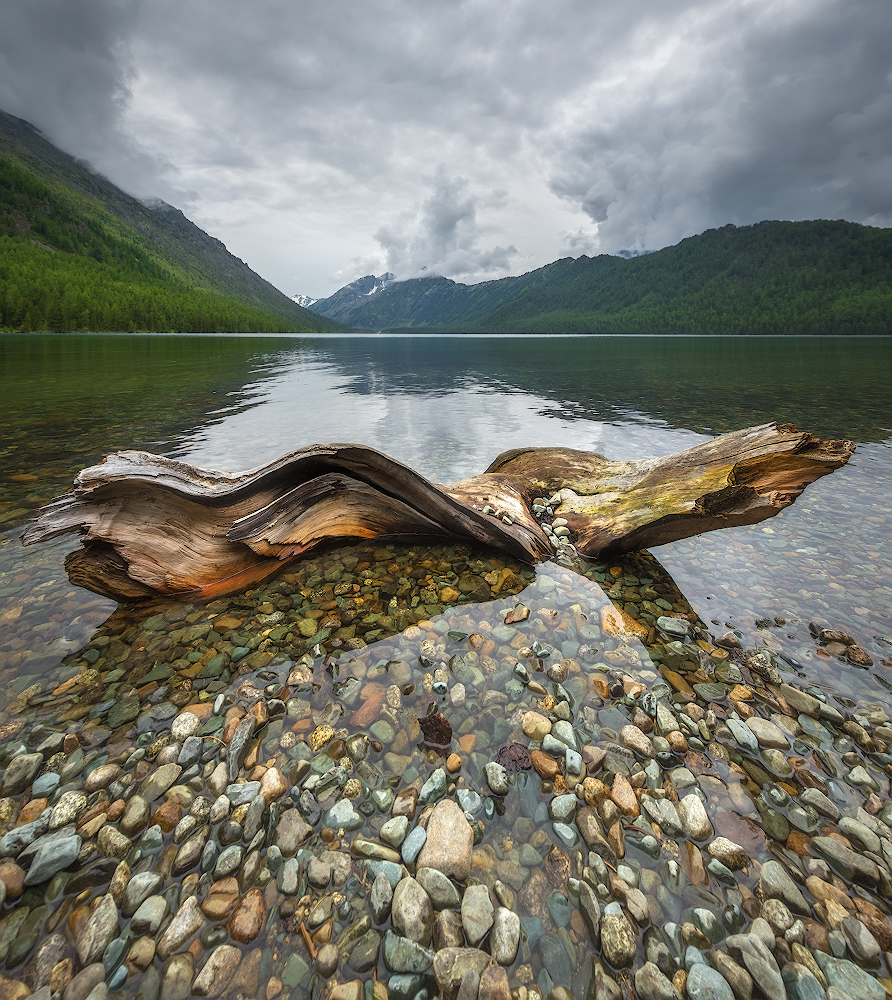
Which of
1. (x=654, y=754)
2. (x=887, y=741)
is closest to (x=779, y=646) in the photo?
(x=887, y=741)

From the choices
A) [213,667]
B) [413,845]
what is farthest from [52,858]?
[413,845]

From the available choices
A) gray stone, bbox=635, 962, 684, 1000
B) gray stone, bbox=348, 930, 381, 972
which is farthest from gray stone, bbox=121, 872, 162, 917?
gray stone, bbox=635, 962, 684, 1000

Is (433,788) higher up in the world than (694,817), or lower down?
lower down

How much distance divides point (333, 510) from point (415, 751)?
391 cm

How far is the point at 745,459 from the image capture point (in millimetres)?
5480

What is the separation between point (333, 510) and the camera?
6609 mm

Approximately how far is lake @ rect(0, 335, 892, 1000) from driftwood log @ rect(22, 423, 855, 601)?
1.38 feet

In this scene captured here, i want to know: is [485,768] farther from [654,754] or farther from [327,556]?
[327,556]

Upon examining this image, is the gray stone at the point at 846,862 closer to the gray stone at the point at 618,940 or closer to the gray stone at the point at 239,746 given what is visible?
the gray stone at the point at 618,940

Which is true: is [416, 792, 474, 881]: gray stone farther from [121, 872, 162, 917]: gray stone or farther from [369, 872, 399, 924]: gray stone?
[121, 872, 162, 917]: gray stone

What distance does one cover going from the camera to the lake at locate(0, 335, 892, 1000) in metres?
2.35

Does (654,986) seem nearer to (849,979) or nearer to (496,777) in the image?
(849,979)

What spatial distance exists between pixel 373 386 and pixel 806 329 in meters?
218

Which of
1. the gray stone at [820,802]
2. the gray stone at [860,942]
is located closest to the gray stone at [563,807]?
the gray stone at [860,942]
